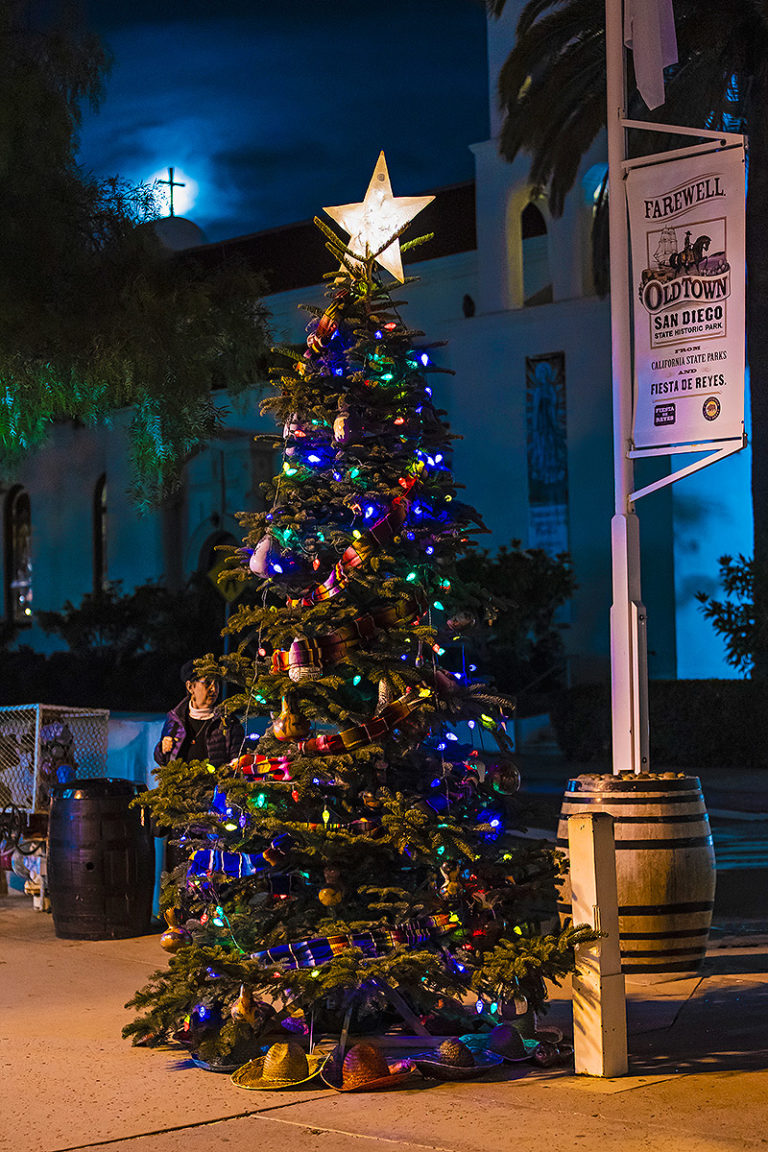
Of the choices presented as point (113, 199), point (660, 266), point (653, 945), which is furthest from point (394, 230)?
point (113, 199)

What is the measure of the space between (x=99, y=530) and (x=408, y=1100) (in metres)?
31.7

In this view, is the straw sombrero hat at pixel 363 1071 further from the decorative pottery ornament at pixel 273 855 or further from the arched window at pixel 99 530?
the arched window at pixel 99 530

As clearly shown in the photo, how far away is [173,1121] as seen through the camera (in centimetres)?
573

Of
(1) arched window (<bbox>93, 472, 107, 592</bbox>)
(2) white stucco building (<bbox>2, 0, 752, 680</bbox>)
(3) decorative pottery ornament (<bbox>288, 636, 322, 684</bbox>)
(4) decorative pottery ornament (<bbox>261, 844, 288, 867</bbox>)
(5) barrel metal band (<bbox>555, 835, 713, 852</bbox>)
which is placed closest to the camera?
(4) decorative pottery ornament (<bbox>261, 844, 288, 867</bbox>)

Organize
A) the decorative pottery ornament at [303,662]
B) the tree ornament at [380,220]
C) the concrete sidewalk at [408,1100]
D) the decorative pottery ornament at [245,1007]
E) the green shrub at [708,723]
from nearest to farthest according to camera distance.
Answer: the concrete sidewalk at [408,1100]
the decorative pottery ornament at [245,1007]
the decorative pottery ornament at [303,662]
the tree ornament at [380,220]
the green shrub at [708,723]

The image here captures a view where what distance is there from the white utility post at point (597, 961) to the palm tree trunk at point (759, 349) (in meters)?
13.6

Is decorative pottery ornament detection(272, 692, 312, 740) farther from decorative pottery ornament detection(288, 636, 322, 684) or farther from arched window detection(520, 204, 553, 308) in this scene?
arched window detection(520, 204, 553, 308)

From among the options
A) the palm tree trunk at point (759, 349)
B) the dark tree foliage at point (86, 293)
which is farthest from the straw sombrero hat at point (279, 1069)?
the palm tree trunk at point (759, 349)

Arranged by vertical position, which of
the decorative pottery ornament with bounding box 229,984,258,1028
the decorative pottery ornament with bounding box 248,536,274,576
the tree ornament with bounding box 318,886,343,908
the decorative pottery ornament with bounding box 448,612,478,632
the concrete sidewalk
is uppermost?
the decorative pottery ornament with bounding box 248,536,274,576

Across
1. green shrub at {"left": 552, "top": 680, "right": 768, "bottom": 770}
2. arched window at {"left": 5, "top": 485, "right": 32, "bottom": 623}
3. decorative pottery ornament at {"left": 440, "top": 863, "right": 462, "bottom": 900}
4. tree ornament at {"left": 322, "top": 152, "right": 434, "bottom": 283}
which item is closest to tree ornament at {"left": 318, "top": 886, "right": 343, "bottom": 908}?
decorative pottery ornament at {"left": 440, "top": 863, "right": 462, "bottom": 900}

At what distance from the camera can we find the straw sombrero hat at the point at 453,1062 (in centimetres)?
621

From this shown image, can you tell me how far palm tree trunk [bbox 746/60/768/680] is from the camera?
1936cm

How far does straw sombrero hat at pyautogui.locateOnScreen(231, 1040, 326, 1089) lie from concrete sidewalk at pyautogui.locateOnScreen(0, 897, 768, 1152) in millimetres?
68

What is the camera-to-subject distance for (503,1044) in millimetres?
6406
